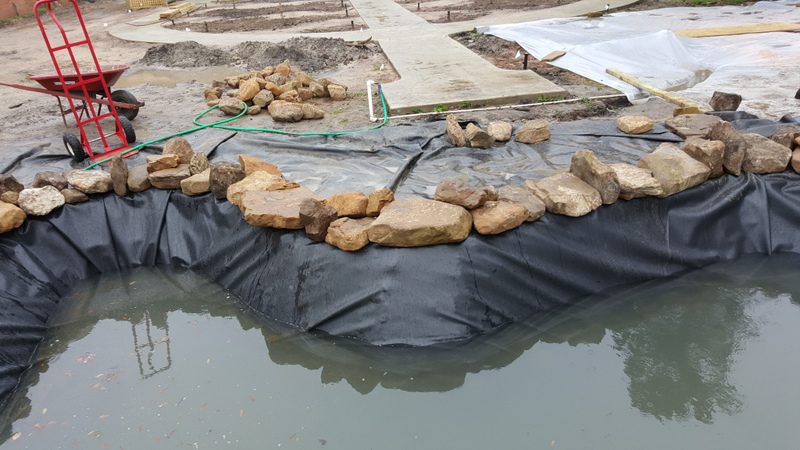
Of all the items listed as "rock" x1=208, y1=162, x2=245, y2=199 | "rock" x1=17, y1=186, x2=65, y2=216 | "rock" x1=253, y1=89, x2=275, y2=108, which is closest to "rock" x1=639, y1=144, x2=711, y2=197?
"rock" x1=208, y1=162, x2=245, y2=199

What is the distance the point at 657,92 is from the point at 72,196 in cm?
583

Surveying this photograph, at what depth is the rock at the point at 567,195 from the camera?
3.47m

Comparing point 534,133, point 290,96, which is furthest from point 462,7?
point 534,133

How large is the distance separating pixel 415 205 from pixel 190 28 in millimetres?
13290

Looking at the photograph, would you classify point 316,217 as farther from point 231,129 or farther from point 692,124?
point 692,124

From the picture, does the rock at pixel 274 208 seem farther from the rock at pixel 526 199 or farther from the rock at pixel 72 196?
the rock at pixel 72 196

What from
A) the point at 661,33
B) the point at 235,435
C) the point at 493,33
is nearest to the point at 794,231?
the point at 235,435

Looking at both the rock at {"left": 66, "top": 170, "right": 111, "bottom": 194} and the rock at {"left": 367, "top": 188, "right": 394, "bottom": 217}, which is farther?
the rock at {"left": 66, "top": 170, "right": 111, "bottom": 194}

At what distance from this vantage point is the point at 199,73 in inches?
364

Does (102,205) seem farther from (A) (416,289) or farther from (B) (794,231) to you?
(B) (794,231)

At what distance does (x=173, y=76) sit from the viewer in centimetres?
915

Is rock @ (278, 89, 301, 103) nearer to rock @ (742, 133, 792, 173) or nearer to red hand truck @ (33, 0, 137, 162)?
red hand truck @ (33, 0, 137, 162)

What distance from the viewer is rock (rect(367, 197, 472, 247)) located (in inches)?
125

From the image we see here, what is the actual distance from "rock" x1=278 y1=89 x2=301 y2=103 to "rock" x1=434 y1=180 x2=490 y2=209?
3.30 metres
